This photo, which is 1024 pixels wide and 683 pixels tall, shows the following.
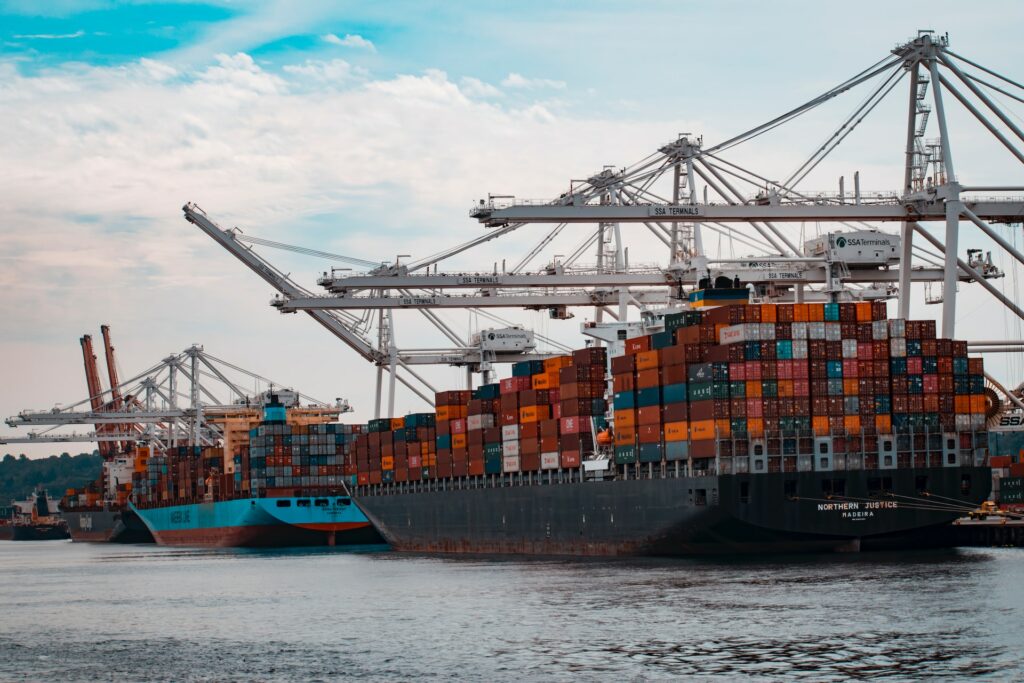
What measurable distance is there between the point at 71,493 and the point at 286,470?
70728mm

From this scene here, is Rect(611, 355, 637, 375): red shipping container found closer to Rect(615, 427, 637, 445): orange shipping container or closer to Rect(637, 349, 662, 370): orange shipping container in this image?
Rect(637, 349, 662, 370): orange shipping container

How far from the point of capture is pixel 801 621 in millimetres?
37250

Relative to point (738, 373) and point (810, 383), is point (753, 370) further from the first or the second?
point (810, 383)

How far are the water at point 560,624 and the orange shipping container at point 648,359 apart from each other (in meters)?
7.19

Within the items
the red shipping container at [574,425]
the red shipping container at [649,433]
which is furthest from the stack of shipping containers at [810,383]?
the red shipping container at [574,425]

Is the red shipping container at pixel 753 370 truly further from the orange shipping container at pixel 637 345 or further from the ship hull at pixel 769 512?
the orange shipping container at pixel 637 345

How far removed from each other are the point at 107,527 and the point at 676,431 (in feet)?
334

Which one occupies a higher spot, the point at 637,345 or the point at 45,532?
the point at 637,345

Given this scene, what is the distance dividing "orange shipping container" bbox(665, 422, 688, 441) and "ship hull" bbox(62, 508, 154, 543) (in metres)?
88.1

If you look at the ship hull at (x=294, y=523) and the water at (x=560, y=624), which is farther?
the ship hull at (x=294, y=523)

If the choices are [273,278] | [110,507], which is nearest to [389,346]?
[273,278]

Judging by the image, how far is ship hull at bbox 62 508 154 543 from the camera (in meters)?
138

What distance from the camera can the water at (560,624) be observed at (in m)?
32.6

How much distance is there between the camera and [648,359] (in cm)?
5759
